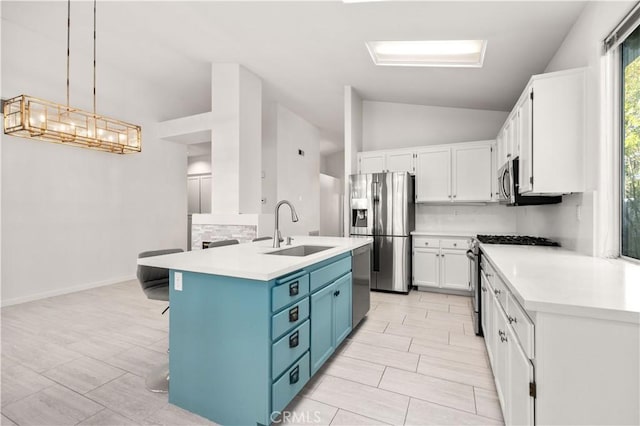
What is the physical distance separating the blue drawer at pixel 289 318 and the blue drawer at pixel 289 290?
1.6 inches

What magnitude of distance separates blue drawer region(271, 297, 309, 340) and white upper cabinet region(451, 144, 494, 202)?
346 centimetres

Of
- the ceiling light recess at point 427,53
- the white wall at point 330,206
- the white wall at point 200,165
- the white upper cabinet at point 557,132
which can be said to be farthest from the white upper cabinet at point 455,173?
the white wall at point 200,165

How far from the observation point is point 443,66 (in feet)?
11.4

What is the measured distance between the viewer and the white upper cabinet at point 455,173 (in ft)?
13.9

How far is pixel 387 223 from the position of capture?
172 inches

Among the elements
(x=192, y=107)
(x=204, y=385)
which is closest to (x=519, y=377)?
(x=204, y=385)

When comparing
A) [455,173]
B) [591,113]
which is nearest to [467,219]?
[455,173]

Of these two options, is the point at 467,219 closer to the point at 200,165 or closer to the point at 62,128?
the point at 62,128

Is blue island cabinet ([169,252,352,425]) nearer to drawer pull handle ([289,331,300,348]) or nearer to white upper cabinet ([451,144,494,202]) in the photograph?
drawer pull handle ([289,331,300,348])

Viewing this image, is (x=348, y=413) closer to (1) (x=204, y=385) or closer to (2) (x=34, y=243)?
(1) (x=204, y=385)

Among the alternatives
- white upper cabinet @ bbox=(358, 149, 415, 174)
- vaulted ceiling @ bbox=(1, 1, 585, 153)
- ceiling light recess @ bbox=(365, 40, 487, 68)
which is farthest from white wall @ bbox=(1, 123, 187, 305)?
ceiling light recess @ bbox=(365, 40, 487, 68)

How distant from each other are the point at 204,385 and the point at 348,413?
856 millimetres

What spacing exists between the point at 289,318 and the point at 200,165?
758 centimetres

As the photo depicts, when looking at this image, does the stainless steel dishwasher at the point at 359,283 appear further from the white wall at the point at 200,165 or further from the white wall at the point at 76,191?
the white wall at the point at 200,165
